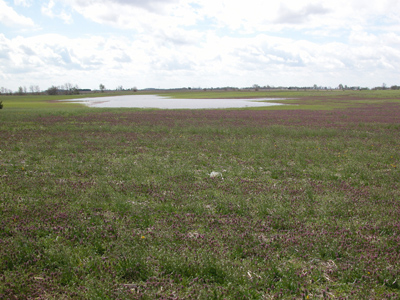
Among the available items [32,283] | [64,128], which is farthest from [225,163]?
[64,128]

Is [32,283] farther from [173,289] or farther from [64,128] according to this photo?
[64,128]

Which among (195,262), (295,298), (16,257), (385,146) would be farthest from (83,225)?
(385,146)

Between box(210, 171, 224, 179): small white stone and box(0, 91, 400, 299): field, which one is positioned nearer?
box(0, 91, 400, 299): field

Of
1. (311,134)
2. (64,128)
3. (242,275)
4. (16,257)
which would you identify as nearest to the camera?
(242,275)

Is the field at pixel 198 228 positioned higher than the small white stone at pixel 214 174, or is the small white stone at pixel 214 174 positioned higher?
the small white stone at pixel 214 174

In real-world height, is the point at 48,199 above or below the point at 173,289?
above

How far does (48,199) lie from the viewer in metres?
8.88

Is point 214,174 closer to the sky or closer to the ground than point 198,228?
closer to the sky

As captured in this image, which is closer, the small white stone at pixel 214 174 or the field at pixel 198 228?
the field at pixel 198 228

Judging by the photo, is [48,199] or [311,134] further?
[311,134]

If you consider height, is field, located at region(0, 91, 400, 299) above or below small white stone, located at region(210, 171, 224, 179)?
below

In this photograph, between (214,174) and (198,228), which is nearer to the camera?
(198,228)

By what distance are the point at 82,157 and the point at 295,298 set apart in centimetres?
1311

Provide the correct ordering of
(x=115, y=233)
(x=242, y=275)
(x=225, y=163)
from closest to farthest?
(x=242, y=275) < (x=115, y=233) < (x=225, y=163)
